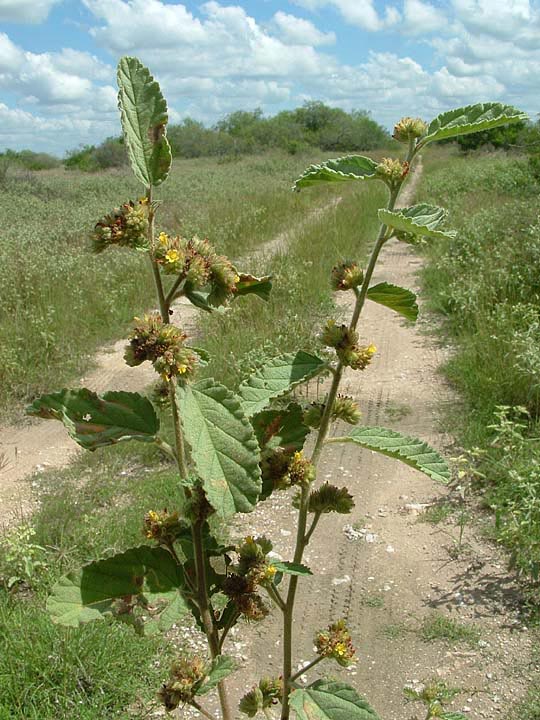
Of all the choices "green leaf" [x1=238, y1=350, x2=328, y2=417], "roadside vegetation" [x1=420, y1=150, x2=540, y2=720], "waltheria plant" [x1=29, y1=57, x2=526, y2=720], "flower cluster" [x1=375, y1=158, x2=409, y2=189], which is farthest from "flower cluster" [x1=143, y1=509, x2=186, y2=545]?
"roadside vegetation" [x1=420, y1=150, x2=540, y2=720]

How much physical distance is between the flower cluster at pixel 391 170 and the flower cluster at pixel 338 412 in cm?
A: 37

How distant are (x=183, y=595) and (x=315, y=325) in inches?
212

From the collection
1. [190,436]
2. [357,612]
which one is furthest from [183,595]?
[357,612]

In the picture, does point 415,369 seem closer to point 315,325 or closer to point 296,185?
point 315,325

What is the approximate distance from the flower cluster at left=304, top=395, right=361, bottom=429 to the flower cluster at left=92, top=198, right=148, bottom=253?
0.40m

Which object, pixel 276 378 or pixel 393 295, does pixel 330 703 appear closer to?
pixel 276 378

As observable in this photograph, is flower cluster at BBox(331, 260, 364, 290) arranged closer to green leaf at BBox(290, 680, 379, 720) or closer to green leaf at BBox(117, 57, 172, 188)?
green leaf at BBox(117, 57, 172, 188)

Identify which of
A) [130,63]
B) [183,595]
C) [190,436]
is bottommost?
[183,595]

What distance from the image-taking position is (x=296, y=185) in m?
0.95

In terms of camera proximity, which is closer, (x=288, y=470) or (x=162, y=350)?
(x=162, y=350)

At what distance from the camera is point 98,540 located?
3.19m

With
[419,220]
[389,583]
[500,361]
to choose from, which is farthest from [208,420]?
[500,361]

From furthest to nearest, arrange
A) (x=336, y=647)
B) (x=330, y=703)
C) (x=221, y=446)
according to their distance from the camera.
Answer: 1. (x=336, y=647)
2. (x=330, y=703)
3. (x=221, y=446)

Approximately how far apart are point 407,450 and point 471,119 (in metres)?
0.49
